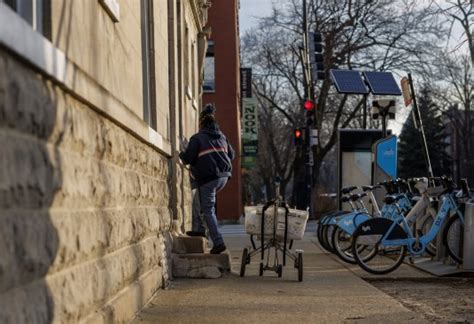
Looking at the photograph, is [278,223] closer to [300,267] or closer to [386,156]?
[300,267]

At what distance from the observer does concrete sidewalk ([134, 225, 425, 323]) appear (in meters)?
6.55

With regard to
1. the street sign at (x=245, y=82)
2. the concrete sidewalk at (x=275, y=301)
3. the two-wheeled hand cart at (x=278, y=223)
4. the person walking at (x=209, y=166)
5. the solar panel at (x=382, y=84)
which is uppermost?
the street sign at (x=245, y=82)

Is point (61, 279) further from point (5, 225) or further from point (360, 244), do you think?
point (360, 244)

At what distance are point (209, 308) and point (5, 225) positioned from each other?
13.6 ft

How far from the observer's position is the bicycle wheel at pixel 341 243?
471 inches

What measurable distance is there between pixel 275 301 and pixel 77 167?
3708 millimetres

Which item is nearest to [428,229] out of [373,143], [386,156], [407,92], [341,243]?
[341,243]

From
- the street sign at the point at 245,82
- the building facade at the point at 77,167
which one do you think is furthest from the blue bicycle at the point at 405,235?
the street sign at the point at 245,82

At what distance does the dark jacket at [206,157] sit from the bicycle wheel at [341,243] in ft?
9.95

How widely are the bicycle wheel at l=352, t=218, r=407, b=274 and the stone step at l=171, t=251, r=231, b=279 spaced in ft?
6.38

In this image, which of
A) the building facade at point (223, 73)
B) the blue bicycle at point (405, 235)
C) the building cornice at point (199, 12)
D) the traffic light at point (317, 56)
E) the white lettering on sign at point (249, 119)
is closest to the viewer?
the blue bicycle at point (405, 235)

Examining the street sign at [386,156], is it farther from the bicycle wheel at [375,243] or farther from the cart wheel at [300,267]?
the cart wheel at [300,267]

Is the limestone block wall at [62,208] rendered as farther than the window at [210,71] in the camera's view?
No

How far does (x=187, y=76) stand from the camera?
1469cm
